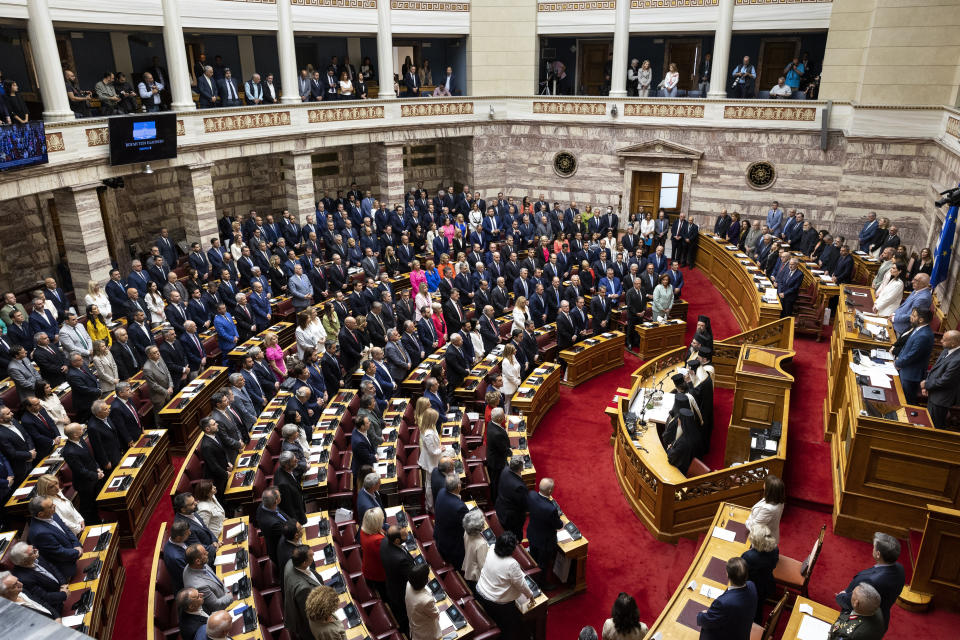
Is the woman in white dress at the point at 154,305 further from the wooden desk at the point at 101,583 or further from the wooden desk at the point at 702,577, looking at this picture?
the wooden desk at the point at 702,577

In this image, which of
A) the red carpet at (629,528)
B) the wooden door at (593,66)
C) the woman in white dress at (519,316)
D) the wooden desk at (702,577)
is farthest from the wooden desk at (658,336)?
the wooden door at (593,66)

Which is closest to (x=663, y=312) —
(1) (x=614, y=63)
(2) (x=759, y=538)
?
(2) (x=759, y=538)

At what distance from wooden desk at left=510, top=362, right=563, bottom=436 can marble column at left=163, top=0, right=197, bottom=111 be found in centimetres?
1112

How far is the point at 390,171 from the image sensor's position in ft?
69.9

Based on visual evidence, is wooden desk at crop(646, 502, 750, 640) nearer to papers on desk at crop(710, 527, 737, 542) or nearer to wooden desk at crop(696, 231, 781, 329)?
papers on desk at crop(710, 527, 737, 542)

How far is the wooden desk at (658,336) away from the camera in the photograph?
1395 centimetres

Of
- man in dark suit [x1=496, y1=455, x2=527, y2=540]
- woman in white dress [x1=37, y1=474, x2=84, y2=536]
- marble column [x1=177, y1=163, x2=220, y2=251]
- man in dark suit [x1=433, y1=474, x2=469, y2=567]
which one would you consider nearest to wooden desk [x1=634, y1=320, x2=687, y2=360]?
man in dark suit [x1=496, y1=455, x2=527, y2=540]

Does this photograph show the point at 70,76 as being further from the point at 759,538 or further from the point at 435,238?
the point at 759,538

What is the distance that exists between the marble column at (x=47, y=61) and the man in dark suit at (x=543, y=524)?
41.9 feet

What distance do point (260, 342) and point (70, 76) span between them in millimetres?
8038

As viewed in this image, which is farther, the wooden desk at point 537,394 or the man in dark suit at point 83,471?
the wooden desk at point 537,394

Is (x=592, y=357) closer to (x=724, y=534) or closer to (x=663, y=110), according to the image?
(x=724, y=534)

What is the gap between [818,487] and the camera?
8.31m

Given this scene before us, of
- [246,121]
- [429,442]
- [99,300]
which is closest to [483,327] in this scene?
[429,442]
